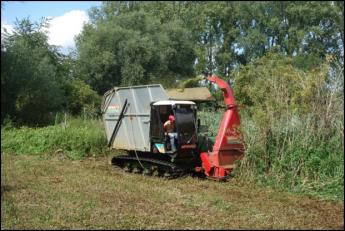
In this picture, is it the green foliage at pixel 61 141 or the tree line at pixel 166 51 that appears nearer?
the tree line at pixel 166 51

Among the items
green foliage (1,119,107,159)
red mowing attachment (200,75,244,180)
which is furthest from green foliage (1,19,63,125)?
red mowing attachment (200,75,244,180)

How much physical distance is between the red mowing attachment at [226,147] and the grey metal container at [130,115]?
1.99 m

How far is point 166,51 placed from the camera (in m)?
34.4

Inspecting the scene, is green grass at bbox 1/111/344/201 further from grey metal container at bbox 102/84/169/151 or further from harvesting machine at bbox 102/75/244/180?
grey metal container at bbox 102/84/169/151

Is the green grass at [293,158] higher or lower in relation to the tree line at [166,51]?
lower

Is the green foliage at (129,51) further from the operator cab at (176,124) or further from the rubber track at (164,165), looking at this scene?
the operator cab at (176,124)

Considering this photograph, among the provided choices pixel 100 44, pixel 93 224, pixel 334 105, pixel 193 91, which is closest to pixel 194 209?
pixel 93 224

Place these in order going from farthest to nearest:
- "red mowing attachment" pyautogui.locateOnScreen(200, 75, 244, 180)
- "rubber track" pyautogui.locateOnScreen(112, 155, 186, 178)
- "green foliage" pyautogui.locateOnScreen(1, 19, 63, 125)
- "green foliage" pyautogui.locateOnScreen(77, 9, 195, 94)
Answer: "green foliage" pyautogui.locateOnScreen(77, 9, 195, 94) → "rubber track" pyautogui.locateOnScreen(112, 155, 186, 178) → "red mowing attachment" pyautogui.locateOnScreen(200, 75, 244, 180) → "green foliage" pyautogui.locateOnScreen(1, 19, 63, 125)

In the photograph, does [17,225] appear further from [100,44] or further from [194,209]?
[100,44]

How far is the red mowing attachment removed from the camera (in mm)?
12367

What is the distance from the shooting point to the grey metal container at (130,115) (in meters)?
14.2

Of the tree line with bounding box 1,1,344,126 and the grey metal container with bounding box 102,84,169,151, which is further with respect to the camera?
the grey metal container with bounding box 102,84,169,151

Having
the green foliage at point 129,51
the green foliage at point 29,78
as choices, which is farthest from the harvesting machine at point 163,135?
the green foliage at point 129,51

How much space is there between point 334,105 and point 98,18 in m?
31.1
